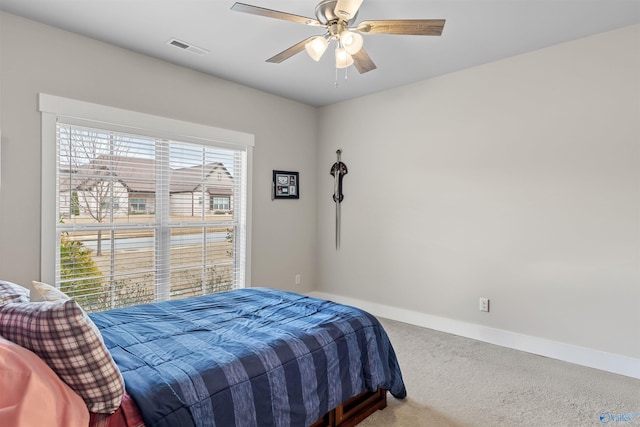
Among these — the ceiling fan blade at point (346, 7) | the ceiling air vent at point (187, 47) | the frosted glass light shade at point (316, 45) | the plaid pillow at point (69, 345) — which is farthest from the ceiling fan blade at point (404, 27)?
the plaid pillow at point (69, 345)

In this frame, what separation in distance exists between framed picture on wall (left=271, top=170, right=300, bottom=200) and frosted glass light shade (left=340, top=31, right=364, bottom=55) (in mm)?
2400

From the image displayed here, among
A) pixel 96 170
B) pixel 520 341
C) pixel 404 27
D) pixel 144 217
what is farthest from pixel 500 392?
pixel 96 170

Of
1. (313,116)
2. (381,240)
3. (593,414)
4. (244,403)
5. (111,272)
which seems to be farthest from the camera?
(313,116)

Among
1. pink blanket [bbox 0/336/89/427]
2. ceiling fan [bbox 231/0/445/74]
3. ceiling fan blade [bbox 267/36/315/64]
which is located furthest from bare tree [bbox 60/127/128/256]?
pink blanket [bbox 0/336/89/427]

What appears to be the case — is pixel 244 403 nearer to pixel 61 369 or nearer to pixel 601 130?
pixel 61 369

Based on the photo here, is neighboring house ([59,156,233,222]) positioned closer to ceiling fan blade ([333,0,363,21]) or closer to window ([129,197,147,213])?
window ([129,197,147,213])

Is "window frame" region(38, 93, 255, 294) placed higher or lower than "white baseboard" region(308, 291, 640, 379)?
higher

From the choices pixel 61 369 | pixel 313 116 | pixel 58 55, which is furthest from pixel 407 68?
pixel 61 369

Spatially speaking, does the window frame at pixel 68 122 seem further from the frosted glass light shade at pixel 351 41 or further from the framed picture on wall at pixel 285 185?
the frosted glass light shade at pixel 351 41

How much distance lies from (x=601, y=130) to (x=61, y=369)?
12.1 feet

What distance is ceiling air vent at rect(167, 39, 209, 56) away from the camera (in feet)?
9.79

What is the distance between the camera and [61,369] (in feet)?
4.09

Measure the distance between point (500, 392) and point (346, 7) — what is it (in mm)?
2596

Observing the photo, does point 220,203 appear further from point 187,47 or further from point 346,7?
point 346,7
